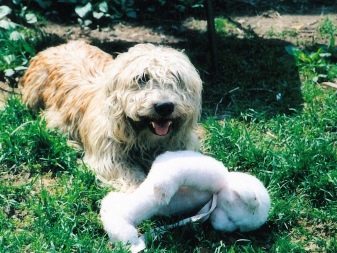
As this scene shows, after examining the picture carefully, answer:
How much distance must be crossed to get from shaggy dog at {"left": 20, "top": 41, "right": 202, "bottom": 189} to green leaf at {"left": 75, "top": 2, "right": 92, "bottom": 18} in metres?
2.07

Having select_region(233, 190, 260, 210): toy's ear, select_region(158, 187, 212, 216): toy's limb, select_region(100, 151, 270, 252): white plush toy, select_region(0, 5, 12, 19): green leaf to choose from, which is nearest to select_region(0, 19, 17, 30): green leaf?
select_region(0, 5, 12, 19): green leaf

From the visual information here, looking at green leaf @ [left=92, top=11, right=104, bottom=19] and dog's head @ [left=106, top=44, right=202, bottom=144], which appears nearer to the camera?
dog's head @ [left=106, top=44, right=202, bottom=144]

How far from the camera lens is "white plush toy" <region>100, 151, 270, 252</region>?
11.4 ft

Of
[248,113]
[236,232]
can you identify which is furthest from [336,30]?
[236,232]

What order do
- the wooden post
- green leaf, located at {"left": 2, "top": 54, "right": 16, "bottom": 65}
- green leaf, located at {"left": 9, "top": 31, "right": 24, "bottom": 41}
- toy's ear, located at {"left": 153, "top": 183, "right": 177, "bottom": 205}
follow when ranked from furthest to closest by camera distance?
1. green leaf, located at {"left": 9, "top": 31, "right": 24, "bottom": 41}
2. green leaf, located at {"left": 2, "top": 54, "right": 16, "bottom": 65}
3. the wooden post
4. toy's ear, located at {"left": 153, "top": 183, "right": 177, "bottom": 205}

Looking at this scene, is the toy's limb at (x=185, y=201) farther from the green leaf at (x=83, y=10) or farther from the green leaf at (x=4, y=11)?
the green leaf at (x=83, y=10)

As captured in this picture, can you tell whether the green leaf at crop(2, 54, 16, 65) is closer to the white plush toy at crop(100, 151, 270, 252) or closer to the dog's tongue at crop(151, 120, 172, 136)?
the dog's tongue at crop(151, 120, 172, 136)

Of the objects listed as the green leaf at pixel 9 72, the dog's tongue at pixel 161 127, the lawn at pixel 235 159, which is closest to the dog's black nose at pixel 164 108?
the dog's tongue at pixel 161 127

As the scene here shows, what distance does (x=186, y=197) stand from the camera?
3.72 metres

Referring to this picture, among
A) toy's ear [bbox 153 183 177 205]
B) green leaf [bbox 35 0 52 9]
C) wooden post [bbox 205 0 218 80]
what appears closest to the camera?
toy's ear [bbox 153 183 177 205]

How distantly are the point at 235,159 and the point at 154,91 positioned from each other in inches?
37.5

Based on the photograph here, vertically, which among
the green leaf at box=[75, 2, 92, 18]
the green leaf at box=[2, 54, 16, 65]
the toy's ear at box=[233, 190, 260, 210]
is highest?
the green leaf at box=[75, 2, 92, 18]

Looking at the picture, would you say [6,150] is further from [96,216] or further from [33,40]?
[33,40]

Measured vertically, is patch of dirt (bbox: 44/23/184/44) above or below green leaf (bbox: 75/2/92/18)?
below
